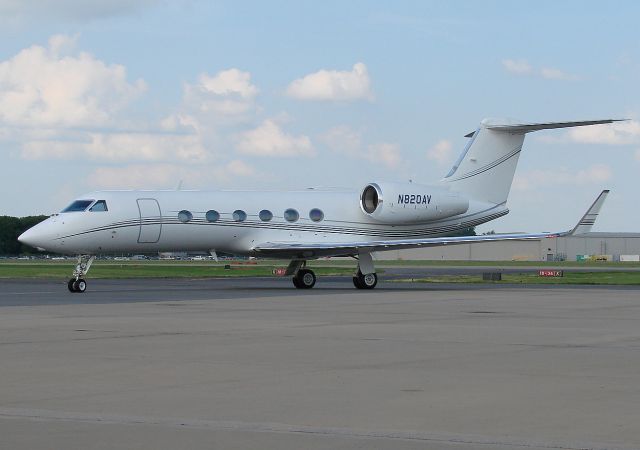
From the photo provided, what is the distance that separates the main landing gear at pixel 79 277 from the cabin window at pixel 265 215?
605 centimetres

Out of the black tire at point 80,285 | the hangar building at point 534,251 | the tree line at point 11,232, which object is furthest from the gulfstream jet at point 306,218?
the tree line at point 11,232

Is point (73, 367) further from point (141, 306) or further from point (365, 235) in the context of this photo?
point (365, 235)

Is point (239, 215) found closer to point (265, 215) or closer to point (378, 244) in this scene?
point (265, 215)

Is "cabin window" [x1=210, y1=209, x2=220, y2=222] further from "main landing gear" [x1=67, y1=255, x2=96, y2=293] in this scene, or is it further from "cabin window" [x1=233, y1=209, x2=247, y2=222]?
"main landing gear" [x1=67, y1=255, x2=96, y2=293]

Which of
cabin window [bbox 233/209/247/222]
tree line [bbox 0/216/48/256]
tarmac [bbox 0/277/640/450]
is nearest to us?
tarmac [bbox 0/277/640/450]

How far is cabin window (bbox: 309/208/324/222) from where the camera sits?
3738 centimetres

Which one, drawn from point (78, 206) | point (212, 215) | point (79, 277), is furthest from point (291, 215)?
point (79, 277)

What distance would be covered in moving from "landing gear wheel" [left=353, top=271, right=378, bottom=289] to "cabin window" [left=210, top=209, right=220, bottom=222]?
16.6 feet

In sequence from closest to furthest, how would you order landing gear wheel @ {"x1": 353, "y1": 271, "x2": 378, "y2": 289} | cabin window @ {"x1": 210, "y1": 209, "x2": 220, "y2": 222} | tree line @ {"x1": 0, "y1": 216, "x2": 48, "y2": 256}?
cabin window @ {"x1": 210, "y1": 209, "x2": 220, "y2": 222}
landing gear wheel @ {"x1": 353, "y1": 271, "x2": 378, "y2": 289}
tree line @ {"x1": 0, "y1": 216, "x2": 48, "y2": 256}

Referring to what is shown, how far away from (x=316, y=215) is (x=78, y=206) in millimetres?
Answer: 8293

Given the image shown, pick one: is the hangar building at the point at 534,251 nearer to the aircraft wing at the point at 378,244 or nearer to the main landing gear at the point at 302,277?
the main landing gear at the point at 302,277

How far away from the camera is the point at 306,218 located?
122 feet

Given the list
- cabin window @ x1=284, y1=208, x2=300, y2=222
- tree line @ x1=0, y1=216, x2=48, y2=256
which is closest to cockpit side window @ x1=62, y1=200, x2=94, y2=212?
cabin window @ x1=284, y1=208, x2=300, y2=222

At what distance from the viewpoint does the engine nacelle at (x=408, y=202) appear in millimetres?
37500
